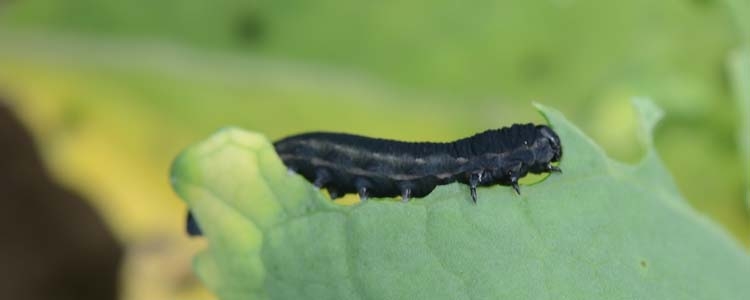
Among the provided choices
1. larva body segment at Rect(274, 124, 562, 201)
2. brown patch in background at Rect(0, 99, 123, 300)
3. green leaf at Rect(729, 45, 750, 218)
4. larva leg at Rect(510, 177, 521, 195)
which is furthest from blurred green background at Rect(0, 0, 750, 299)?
larva leg at Rect(510, 177, 521, 195)

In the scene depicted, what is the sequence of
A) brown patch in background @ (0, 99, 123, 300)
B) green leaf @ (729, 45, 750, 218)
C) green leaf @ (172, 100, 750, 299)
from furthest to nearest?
1. brown patch in background @ (0, 99, 123, 300)
2. green leaf @ (729, 45, 750, 218)
3. green leaf @ (172, 100, 750, 299)

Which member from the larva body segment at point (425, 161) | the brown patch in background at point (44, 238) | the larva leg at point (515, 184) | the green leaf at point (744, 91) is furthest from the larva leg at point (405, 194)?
the brown patch in background at point (44, 238)

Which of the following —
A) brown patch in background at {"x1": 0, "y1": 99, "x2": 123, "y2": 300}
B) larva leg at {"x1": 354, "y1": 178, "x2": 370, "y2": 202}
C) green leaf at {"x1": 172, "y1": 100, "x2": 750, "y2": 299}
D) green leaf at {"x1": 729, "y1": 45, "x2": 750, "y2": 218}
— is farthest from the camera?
brown patch in background at {"x1": 0, "y1": 99, "x2": 123, "y2": 300}

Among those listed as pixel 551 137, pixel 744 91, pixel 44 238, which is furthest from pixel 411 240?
pixel 44 238

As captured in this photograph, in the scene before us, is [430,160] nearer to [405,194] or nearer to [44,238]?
[405,194]

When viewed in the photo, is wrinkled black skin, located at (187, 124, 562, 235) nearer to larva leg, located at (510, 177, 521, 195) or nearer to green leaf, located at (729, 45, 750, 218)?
larva leg, located at (510, 177, 521, 195)

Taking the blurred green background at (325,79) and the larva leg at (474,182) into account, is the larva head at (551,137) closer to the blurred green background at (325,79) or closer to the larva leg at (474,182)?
the larva leg at (474,182)

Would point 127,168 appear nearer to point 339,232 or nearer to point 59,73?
point 59,73
